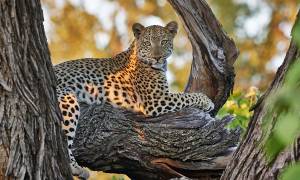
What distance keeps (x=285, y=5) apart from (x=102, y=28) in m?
5.41

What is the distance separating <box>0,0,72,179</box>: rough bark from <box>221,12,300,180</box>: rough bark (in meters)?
1.06

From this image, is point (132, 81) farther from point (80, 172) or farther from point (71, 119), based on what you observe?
point (80, 172)

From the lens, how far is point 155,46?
9.00 meters

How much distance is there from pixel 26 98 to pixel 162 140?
8.17 feet

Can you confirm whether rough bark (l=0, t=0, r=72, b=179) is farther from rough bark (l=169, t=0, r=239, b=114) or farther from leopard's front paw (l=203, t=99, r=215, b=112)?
leopard's front paw (l=203, t=99, r=215, b=112)

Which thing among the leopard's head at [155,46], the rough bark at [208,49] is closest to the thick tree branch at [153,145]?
the rough bark at [208,49]

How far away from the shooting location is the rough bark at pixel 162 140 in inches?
262

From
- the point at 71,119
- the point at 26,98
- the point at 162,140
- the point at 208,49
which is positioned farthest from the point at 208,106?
the point at 26,98

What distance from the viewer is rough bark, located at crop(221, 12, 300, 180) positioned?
3.63m

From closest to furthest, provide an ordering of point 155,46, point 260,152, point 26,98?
point 260,152 → point 26,98 → point 155,46

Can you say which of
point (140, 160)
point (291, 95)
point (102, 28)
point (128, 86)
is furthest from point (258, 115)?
point (102, 28)

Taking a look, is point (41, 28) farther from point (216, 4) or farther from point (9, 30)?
point (216, 4)

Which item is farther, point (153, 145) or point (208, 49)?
point (208, 49)

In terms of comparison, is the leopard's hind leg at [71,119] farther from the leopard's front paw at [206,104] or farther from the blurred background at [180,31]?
the blurred background at [180,31]
